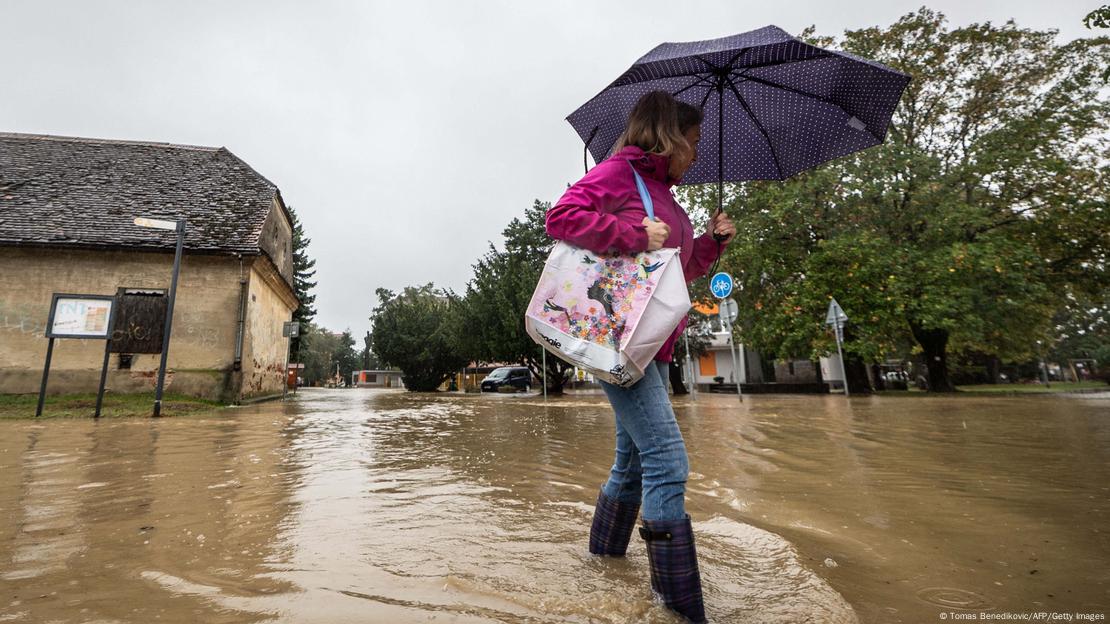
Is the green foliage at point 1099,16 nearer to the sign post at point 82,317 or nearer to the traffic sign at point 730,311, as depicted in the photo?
the traffic sign at point 730,311

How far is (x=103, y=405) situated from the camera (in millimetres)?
10172

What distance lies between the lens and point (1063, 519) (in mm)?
2449

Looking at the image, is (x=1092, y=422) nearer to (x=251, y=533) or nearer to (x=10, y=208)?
(x=251, y=533)

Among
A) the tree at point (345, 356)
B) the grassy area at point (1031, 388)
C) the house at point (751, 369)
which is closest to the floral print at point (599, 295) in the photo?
the house at point (751, 369)

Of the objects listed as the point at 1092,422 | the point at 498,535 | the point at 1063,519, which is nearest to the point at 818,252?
the point at 1092,422

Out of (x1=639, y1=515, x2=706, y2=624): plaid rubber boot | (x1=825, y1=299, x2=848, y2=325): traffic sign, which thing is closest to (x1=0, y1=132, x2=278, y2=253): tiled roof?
(x1=639, y1=515, x2=706, y2=624): plaid rubber boot

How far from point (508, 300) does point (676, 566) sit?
61.4 feet

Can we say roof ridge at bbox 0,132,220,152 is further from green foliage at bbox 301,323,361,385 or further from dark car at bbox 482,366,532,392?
green foliage at bbox 301,323,361,385

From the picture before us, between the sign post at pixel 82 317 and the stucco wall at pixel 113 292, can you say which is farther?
the stucco wall at pixel 113 292

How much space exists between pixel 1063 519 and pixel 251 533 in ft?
12.8

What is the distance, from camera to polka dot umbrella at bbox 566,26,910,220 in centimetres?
255

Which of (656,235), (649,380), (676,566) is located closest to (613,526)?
(676,566)

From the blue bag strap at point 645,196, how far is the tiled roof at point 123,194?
1333cm

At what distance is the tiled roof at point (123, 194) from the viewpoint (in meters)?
12.3
